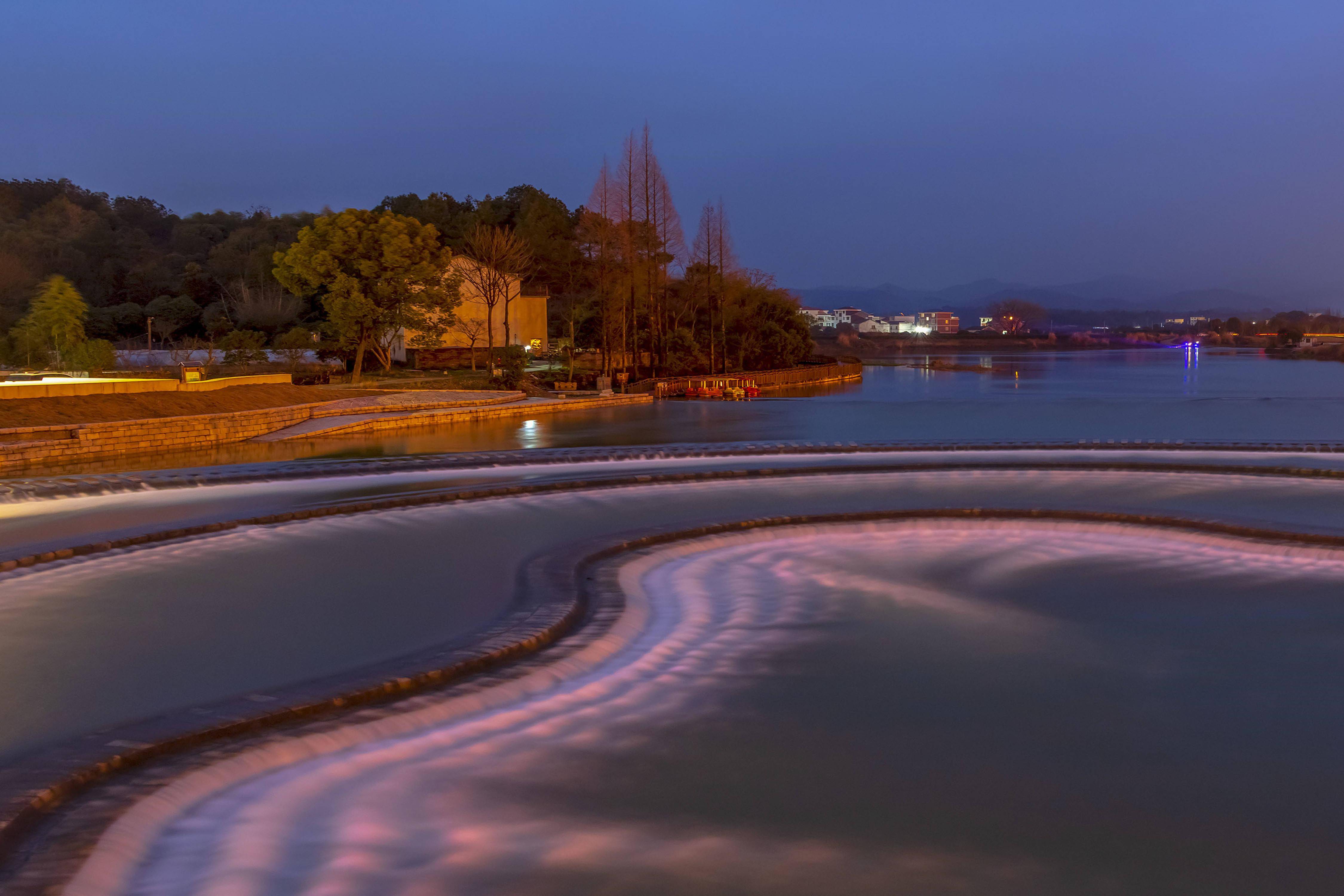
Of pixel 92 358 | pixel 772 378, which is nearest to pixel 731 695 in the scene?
pixel 92 358

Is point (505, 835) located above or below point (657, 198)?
below

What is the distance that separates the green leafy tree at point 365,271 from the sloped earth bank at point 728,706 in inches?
797

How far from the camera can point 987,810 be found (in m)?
4.88

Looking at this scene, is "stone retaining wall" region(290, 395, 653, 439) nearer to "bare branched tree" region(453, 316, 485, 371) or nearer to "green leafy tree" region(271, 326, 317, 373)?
"green leafy tree" region(271, 326, 317, 373)

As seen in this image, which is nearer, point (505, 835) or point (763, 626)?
point (505, 835)

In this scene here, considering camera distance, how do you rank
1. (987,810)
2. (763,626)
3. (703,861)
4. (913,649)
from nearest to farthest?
Answer: 1. (703,861)
2. (987,810)
3. (913,649)
4. (763,626)

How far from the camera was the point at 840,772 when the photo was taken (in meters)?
5.32

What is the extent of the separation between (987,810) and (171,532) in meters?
8.06

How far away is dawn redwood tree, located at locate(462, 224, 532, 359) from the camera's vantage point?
1510 inches

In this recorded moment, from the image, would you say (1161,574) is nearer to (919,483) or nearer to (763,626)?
Result: (763,626)

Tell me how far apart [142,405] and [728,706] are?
15899mm

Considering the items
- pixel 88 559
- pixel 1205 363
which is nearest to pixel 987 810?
pixel 88 559

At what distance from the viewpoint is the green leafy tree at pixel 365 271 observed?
101 ft

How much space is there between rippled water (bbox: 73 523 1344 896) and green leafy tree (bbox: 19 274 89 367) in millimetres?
23534
